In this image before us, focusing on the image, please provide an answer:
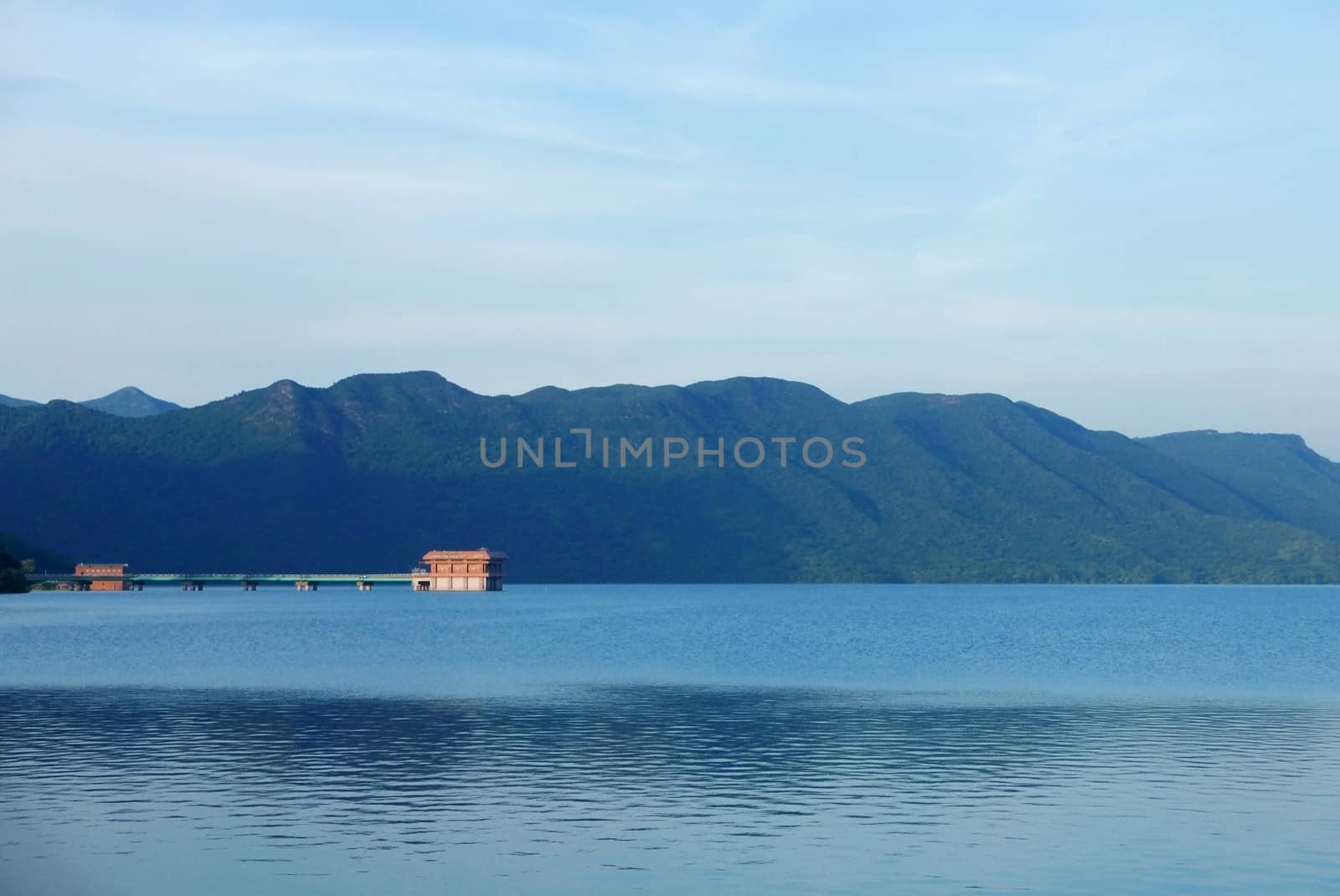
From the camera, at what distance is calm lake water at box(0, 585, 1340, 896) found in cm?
3133

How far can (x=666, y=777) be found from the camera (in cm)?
4319

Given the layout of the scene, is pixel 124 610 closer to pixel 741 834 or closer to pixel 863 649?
pixel 863 649

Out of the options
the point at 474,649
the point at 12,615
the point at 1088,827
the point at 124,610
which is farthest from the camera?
the point at 124,610

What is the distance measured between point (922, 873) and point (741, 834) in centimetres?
520

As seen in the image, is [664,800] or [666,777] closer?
[664,800]

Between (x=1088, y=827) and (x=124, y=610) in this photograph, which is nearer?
(x=1088, y=827)

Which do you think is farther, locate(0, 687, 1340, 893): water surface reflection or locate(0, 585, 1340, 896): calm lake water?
locate(0, 585, 1340, 896): calm lake water

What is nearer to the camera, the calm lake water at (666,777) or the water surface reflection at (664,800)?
the water surface reflection at (664,800)

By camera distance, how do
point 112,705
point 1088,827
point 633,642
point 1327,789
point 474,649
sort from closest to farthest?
point 1088,827
point 1327,789
point 112,705
point 474,649
point 633,642

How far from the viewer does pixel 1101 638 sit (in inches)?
5000

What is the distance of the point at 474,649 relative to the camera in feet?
352

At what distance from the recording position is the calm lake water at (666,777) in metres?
31.3

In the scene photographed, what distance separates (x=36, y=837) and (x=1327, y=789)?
100ft

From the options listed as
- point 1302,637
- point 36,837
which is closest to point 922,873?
point 36,837
